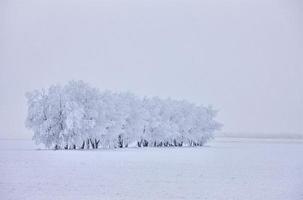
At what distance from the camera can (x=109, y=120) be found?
20906 millimetres

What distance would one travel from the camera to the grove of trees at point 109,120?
18.8m

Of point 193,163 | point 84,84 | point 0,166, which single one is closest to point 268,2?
point 193,163

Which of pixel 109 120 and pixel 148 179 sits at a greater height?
pixel 109 120

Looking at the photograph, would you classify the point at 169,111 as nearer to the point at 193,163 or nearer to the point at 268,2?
the point at 193,163

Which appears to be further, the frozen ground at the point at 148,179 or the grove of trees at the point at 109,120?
the grove of trees at the point at 109,120

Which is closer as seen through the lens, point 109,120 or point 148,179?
point 148,179

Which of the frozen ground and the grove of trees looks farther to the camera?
the grove of trees

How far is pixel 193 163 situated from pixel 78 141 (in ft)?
17.1

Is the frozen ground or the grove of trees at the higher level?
the grove of trees

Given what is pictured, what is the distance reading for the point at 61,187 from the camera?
1064 centimetres

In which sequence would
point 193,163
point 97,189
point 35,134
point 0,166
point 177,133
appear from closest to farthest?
point 97,189
point 0,166
point 193,163
point 35,134
point 177,133

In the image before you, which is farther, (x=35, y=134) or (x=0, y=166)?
(x=35, y=134)

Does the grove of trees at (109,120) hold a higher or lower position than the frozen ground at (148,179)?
higher

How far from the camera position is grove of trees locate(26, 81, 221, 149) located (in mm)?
18766
